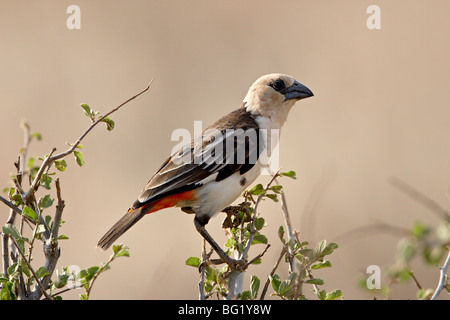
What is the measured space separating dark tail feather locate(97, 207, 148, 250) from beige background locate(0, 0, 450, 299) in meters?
2.34

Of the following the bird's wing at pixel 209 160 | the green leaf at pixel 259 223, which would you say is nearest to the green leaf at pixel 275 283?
the green leaf at pixel 259 223

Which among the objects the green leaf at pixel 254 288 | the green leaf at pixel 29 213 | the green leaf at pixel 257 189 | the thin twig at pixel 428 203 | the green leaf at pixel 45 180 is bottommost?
the green leaf at pixel 254 288

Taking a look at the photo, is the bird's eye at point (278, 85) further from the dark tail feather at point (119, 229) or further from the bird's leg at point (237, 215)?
the dark tail feather at point (119, 229)

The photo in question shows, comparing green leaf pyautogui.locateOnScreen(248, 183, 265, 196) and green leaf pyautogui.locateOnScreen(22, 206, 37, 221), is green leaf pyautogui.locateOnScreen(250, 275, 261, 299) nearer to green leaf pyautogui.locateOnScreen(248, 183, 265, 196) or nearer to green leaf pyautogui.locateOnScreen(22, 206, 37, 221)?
green leaf pyautogui.locateOnScreen(248, 183, 265, 196)

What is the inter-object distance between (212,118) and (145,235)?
2119 millimetres

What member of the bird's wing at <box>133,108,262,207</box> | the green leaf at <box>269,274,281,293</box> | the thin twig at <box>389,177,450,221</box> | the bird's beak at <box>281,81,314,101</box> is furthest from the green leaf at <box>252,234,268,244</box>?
the bird's beak at <box>281,81,314,101</box>

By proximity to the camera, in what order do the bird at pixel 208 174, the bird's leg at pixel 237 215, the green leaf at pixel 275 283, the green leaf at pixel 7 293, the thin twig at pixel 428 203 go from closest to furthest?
the thin twig at pixel 428 203 → the green leaf at pixel 7 293 → the green leaf at pixel 275 283 → the bird's leg at pixel 237 215 → the bird at pixel 208 174

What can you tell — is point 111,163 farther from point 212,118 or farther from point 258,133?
point 258,133

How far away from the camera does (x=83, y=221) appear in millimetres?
8336

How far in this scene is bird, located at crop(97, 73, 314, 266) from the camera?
4.33 m

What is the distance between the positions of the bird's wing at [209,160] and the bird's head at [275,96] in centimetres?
28

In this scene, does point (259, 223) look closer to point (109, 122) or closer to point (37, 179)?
point (109, 122)

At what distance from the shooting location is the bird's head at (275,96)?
5.19m

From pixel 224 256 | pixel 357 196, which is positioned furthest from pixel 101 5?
pixel 224 256
